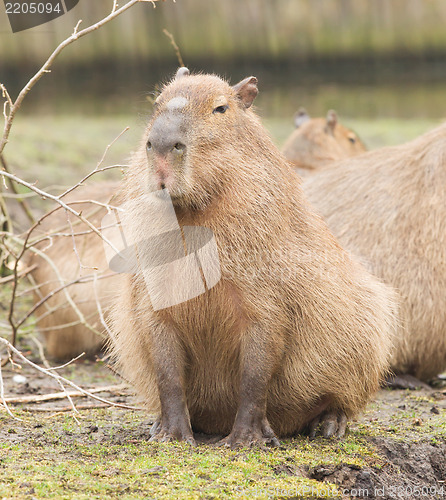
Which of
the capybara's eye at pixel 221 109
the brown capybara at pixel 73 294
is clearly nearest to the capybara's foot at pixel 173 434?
the capybara's eye at pixel 221 109

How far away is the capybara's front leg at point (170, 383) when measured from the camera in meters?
3.11

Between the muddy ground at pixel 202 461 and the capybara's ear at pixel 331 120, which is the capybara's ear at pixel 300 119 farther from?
the muddy ground at pixel 202 461

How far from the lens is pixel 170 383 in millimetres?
3111

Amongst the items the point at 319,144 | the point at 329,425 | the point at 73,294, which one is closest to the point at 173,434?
the point at 329,425

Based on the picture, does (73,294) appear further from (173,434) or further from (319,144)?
(319,144)

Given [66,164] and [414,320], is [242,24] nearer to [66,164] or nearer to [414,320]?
[66,164]

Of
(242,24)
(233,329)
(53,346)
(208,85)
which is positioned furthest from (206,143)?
(242,24)

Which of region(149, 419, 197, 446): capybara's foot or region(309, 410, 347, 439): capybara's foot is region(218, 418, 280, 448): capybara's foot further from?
region(309, 410, 347, 439): capybara's foot

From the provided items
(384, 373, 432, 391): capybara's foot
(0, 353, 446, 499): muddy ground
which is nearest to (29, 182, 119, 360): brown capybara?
(0, 353, 446, 499): muddy ground

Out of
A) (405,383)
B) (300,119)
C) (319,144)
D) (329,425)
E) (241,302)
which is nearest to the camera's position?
(241,302)

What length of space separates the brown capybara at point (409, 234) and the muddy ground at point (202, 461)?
773mm

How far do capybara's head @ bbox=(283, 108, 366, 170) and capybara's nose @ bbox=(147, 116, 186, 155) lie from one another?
13.1 feet

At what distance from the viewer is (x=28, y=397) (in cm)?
387

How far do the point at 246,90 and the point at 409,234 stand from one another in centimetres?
185
